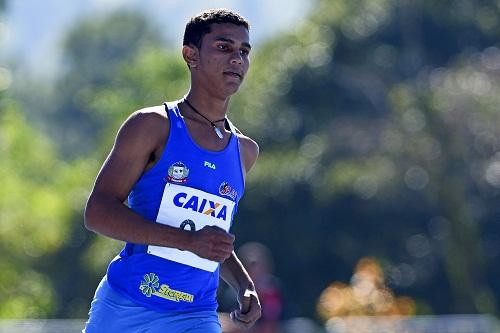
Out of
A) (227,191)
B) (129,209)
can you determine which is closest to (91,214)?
(129,209)

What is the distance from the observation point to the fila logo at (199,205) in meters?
5.87

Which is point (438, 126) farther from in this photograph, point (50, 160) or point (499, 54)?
point (50, 160)

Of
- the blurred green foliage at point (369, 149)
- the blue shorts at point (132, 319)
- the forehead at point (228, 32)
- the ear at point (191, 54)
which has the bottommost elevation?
the blue shorts at point (132, 319)

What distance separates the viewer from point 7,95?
63.3ft

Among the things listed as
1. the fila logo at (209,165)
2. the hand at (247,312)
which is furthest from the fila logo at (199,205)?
the hand at (247,312)

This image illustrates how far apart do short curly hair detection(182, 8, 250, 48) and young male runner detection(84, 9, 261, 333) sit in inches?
1.2

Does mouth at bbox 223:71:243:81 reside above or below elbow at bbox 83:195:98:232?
above

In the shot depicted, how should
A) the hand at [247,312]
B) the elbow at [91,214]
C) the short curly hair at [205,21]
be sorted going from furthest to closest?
the short curly hair at [205,21]
the hand at [247,312]
the elbow at [91,214]

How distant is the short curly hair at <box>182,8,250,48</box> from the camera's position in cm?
618

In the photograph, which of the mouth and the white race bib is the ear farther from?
the white race bib

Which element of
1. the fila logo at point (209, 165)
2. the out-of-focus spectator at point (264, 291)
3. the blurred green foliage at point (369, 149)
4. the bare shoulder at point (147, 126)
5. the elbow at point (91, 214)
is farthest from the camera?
the blurred green foliage at point (369, 149)

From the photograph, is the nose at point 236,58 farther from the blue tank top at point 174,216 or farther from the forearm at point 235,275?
the forearm at point 235,275

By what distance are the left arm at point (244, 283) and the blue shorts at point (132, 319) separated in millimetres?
208

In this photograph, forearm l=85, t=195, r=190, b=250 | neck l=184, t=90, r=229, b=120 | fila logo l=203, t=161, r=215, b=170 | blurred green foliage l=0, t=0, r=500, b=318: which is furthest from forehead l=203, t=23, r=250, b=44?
blurred green foliage l=0, t=0, r=500, b=318
